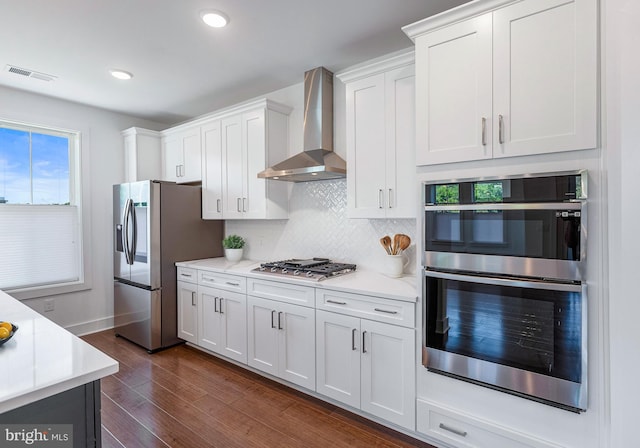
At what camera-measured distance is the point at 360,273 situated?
2.93 metres

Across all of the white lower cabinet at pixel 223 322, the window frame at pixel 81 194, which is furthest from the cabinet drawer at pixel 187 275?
the window frame at pixel 81 194

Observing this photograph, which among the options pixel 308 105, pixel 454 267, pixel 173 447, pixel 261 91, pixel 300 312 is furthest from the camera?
pixel 261 91

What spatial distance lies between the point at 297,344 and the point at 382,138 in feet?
5.62

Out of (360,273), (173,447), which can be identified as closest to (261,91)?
(360,273)

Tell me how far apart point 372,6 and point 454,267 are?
5.68 ft

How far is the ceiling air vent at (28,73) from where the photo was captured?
3123 mm

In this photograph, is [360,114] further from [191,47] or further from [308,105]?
[191,47]

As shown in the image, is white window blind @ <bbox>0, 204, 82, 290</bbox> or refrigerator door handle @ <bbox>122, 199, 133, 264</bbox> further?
refrigerator door handle @ <bbox>122, 199, 133, 264</bbox>

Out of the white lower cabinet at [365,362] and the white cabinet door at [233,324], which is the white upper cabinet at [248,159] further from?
the white lower cabinet at [365,362]

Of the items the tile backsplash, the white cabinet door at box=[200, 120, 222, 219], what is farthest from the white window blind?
the tile backsplash

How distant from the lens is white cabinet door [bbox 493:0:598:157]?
1572 millimetres

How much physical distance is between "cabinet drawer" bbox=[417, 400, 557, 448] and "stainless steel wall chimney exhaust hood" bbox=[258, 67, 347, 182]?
1.90 meters

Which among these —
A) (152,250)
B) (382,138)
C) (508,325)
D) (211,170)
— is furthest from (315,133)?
(508,325)

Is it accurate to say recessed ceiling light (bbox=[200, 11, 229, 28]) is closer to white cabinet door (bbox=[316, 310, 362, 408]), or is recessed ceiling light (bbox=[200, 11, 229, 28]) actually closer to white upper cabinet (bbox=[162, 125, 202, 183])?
white upper cabinet (bbox=[162, 125, 202, 183])
